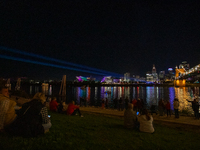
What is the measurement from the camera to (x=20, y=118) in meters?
3.82

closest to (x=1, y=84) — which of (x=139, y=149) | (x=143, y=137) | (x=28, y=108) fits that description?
(x=28, y=108)

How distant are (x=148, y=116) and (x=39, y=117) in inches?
165

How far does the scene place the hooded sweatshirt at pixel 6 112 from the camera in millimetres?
3814

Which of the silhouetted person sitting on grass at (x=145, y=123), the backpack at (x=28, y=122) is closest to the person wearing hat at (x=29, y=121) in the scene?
the backpack at (x=28, y=122)

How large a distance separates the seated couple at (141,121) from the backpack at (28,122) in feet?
13.0

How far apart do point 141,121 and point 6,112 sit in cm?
497

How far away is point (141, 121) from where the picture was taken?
6043 millimetres

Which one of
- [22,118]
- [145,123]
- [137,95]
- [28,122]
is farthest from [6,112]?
[137,95]

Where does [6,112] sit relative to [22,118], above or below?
above

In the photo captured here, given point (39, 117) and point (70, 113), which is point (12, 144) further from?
point (70, 113)

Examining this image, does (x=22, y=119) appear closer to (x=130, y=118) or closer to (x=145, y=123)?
(x=130, y=118)

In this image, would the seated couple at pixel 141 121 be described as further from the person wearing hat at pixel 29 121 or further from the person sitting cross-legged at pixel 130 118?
the person wearing hat at pixel 29 121

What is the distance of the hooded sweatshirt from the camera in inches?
150

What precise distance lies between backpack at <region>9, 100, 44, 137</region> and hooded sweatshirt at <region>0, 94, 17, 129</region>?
0.65 feet
